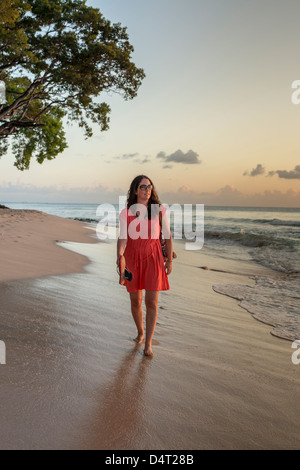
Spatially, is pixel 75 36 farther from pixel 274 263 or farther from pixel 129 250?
pixel 129 250

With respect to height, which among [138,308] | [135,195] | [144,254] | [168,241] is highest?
[135,195]

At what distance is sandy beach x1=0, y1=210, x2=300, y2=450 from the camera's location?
2082mm

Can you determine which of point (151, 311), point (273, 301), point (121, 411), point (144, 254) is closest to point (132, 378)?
point (121, 411)

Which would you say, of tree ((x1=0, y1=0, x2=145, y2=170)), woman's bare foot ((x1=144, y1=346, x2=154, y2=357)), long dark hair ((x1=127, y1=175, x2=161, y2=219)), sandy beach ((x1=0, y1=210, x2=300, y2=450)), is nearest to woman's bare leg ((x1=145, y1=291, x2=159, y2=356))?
woman's bare foot ((x1=144, y1=346, x2=154, y2=357))

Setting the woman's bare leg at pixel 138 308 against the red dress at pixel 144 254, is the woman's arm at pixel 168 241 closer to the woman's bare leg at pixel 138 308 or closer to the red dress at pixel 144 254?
the red dress at pixel 144 254

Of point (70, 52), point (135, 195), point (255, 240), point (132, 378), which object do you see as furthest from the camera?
point (255, 240)

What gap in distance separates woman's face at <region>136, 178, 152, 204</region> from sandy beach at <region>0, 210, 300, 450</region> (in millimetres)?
1548

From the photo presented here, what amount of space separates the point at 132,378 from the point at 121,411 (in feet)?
1.63

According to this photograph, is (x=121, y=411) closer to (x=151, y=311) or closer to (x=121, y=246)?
(x=151, y=311)

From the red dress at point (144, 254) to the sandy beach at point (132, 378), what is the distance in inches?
27.0

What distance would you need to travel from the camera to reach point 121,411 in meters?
2.30

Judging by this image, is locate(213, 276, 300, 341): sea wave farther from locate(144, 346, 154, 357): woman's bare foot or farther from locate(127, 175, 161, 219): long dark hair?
locate(127, 175, 161, 219): long dark hair

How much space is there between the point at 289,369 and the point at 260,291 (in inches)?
162

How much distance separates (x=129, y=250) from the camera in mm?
3592
